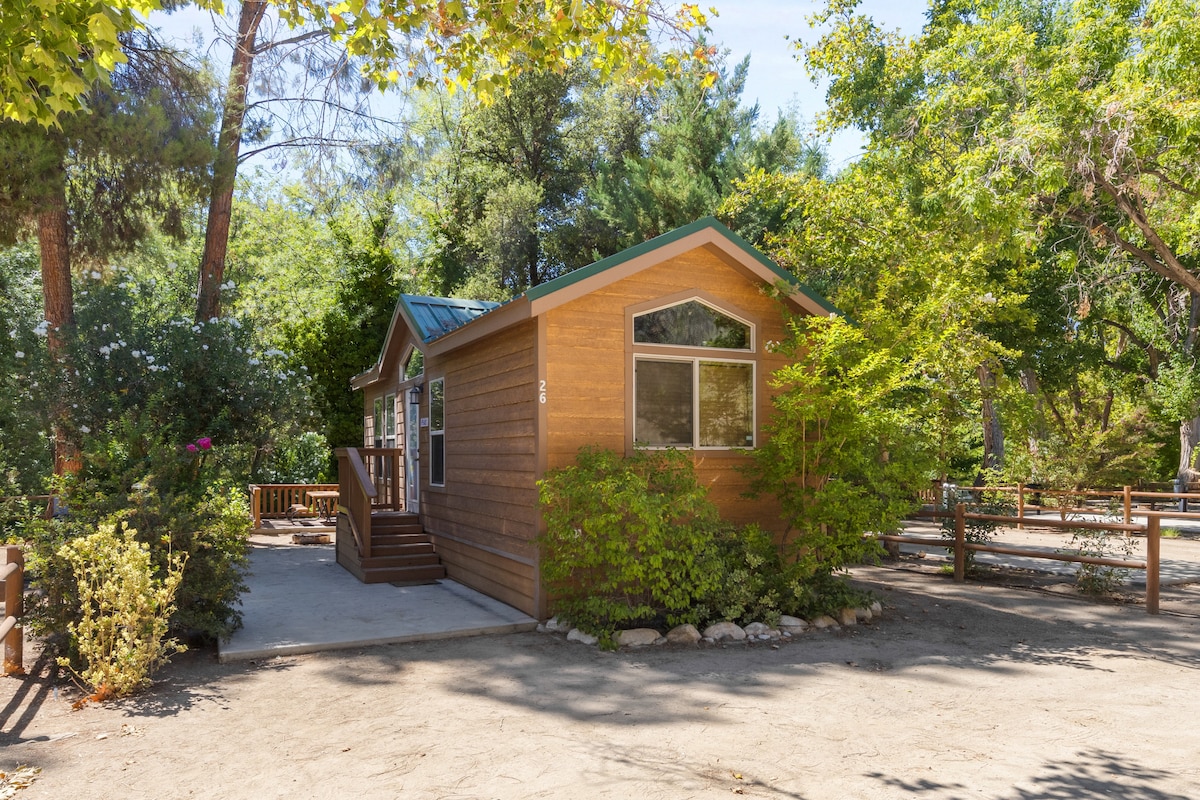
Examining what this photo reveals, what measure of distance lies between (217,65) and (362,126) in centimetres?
300

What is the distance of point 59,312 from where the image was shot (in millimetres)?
12781

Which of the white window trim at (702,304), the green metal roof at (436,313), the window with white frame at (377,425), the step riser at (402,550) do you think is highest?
the green metal roof at (436,313)

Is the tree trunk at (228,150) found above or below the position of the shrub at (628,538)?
above

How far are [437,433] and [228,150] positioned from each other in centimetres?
620

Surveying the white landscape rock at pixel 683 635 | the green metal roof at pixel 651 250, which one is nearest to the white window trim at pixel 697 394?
the green metal roof at pixel 651 250

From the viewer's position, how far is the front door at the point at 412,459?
40.1 feet

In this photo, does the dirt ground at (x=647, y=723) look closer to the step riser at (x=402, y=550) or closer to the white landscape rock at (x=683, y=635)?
the white landscape rock at (x=683, y=635)

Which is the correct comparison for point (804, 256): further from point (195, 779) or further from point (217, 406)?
point (195, 779)

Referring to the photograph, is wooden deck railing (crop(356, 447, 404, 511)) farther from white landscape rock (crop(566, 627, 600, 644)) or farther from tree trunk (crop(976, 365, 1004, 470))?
tree trunk (crop(976, 365, 1004, 470))

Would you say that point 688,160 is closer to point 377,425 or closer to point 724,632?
point 377,425

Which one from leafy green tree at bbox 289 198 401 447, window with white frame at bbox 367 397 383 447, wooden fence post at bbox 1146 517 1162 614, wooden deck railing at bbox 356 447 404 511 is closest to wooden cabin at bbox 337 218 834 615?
wooden deck railing at bbox 356 447 404 511

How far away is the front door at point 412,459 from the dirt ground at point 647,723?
17.7 feet

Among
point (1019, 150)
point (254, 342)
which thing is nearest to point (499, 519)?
point (254, 342)

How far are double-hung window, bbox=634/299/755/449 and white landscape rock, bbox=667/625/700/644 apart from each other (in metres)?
1.93
